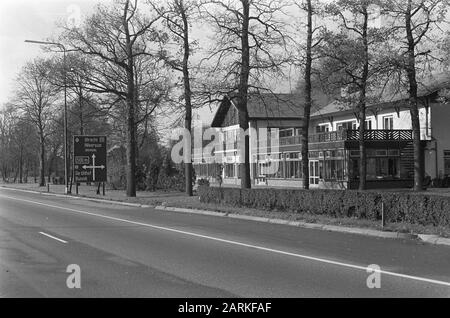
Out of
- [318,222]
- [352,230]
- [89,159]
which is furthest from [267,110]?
[352,230]

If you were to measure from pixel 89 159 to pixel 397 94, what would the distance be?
2272cm

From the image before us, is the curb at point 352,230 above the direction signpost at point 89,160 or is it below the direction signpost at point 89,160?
below

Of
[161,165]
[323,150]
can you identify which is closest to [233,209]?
[161,165]

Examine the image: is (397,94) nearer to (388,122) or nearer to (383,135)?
(383,135)

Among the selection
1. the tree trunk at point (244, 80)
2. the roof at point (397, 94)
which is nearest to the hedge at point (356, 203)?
the tree trunk at point (244, 80)

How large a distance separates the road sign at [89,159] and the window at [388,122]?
927 inches

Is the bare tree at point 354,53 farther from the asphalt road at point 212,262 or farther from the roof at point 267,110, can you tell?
the asphalt road at point 212,262

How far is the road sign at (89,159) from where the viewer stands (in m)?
36.7

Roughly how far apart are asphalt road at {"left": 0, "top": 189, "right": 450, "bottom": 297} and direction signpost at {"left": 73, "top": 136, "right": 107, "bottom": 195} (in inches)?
828

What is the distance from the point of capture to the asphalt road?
7.42 metres

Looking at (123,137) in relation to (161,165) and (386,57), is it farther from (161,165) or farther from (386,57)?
(386,57)

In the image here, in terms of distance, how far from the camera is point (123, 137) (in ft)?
182

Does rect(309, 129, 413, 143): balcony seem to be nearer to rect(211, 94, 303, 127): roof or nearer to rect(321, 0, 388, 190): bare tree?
rect(211, 94, 303, 127): roof
